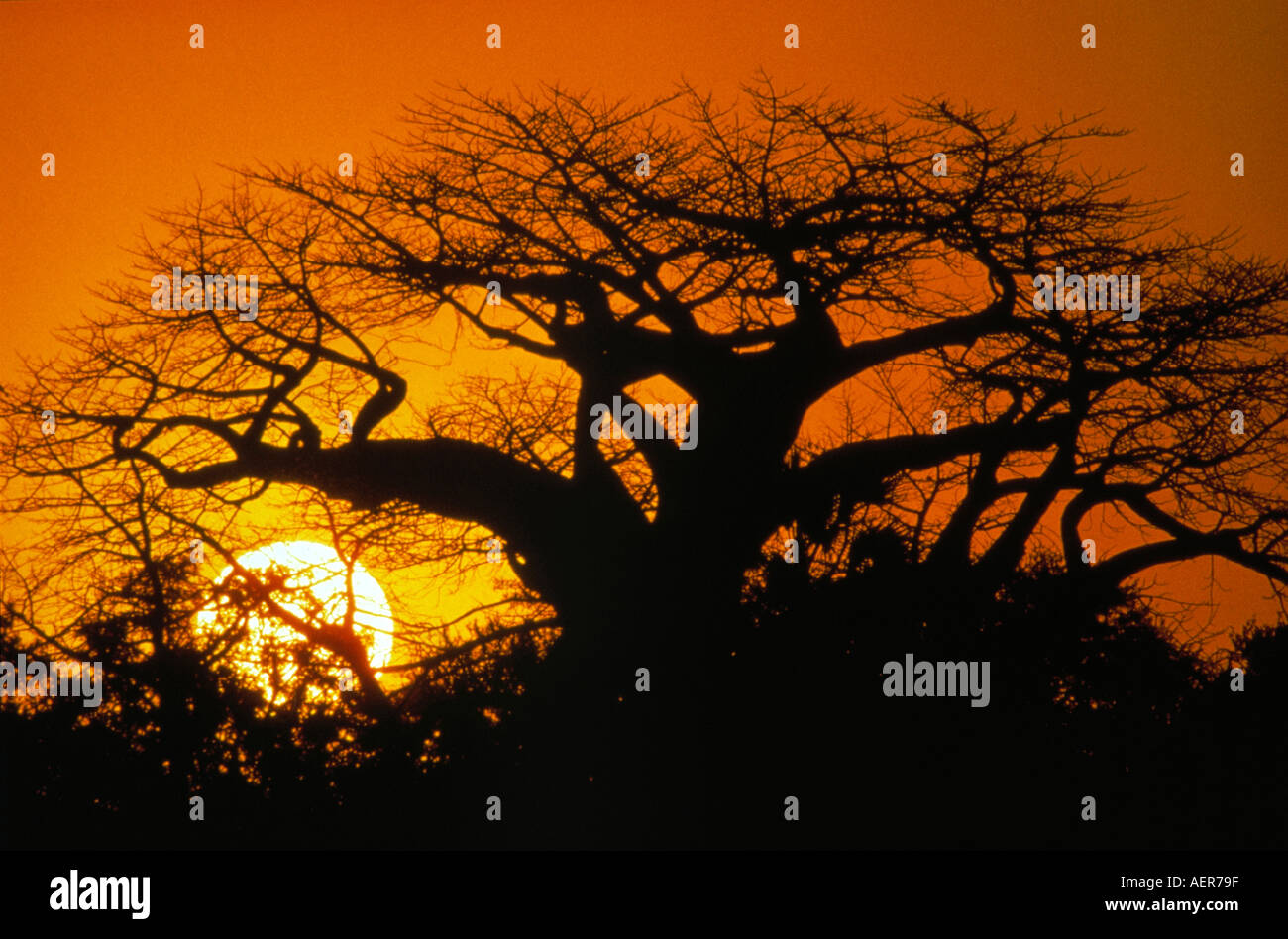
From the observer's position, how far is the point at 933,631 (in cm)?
701

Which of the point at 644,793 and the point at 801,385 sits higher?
the point at 801,385

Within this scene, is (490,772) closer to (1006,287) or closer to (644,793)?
(644,793)

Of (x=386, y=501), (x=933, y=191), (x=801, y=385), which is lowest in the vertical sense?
(x=386, y=501)

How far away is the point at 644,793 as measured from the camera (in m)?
6.75

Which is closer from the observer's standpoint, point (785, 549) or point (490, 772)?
point (490, 772)

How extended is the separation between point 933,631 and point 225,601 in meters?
3.62
